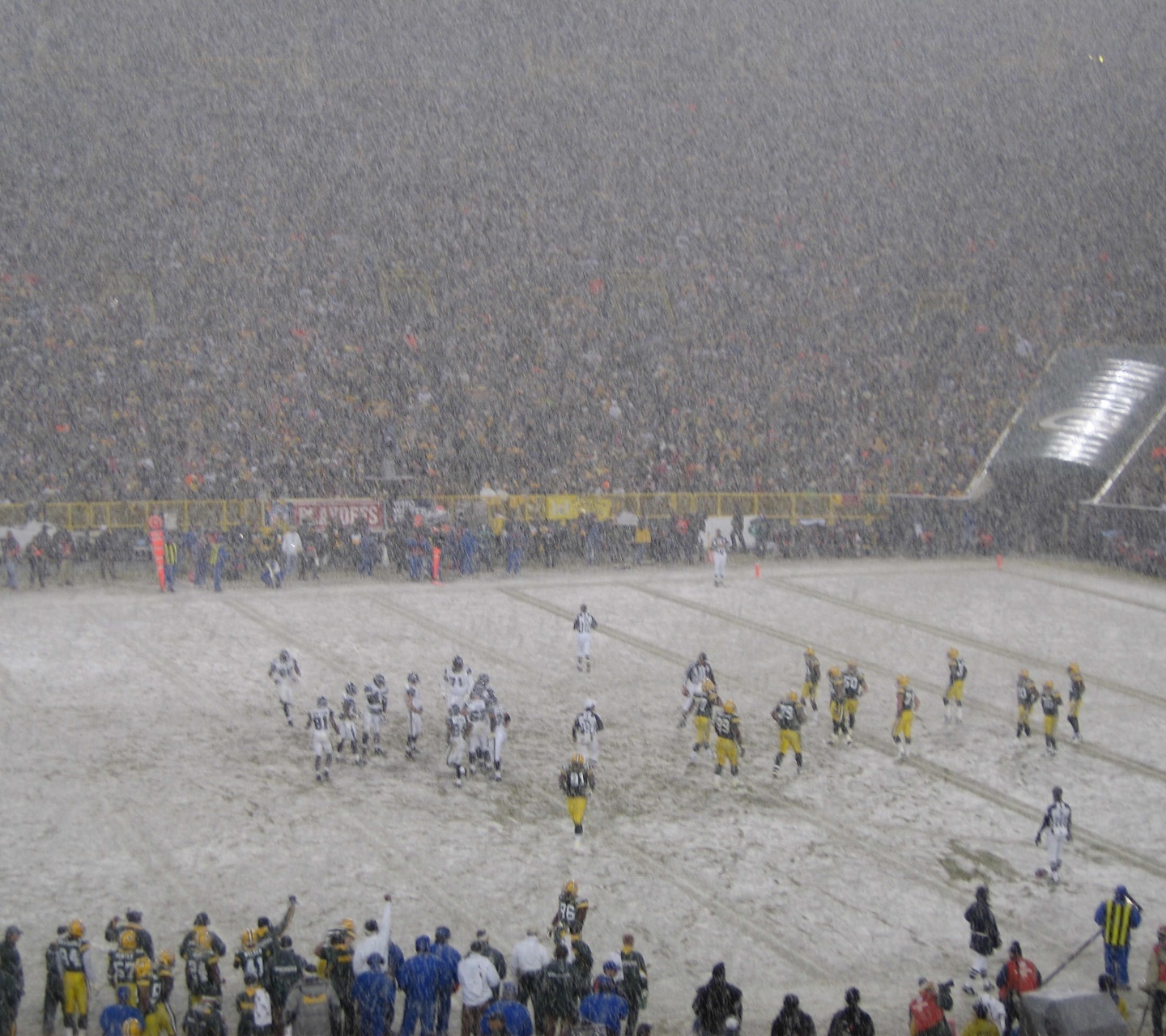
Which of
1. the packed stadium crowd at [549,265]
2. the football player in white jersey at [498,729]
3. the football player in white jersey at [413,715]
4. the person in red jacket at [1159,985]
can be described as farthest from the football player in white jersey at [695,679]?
→ the packed stadium crowd at [549,265]

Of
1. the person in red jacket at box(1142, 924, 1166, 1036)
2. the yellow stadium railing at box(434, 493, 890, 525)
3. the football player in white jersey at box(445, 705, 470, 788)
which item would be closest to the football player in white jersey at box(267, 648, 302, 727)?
the football player in white jersey at box(445, 705, 470, 788)

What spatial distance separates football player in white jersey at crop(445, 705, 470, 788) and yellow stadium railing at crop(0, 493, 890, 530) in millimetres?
14056

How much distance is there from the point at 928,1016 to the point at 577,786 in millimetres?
5524

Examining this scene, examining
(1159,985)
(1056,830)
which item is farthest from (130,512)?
(1159,985)

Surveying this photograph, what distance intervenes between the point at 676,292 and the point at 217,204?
1417 cm

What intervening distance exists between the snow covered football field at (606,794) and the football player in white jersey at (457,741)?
255 millimetres

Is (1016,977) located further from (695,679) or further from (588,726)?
(695,679)

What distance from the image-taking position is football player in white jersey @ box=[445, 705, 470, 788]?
55.3 ft

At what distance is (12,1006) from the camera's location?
35.1ft

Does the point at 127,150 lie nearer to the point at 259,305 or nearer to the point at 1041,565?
the point at 259,305

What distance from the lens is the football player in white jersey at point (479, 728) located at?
55.9ft

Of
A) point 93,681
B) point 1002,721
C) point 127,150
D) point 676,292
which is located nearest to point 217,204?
point 127,150

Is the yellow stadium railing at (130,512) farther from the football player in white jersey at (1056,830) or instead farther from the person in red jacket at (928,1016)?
the person in red jacket at (928,1016)

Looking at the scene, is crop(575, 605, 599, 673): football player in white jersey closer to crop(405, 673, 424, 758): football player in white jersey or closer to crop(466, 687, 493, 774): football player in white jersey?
crop(405, 673, 424, 758): football player in white jersey
